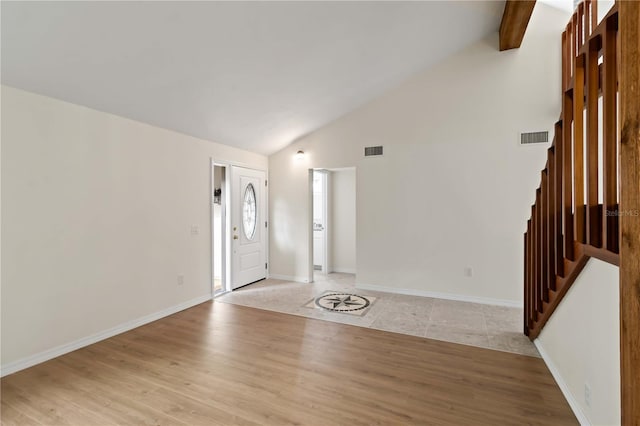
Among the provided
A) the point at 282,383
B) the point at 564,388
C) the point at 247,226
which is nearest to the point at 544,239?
the point at 564,388

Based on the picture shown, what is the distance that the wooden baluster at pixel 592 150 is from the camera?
4.99 ft

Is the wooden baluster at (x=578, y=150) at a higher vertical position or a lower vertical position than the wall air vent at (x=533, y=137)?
lower

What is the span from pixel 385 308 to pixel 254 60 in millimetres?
3454

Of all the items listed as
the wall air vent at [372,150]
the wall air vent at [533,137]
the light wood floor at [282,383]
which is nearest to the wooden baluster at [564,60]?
the wall air vent at [533,137]

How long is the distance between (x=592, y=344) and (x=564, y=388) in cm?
65

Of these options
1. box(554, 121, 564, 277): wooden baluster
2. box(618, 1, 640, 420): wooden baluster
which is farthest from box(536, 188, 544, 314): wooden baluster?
box(618, 1, 640, 420): wooden baluster

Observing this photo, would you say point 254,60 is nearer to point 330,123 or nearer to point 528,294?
point 330,123

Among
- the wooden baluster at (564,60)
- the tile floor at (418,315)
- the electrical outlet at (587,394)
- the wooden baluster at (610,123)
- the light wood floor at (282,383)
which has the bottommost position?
the light wood floor at (282,383)

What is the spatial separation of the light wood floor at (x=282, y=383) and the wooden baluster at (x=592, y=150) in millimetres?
1308

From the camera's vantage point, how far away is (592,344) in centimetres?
179

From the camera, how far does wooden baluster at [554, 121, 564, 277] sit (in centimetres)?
206

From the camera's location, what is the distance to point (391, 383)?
2.33 m

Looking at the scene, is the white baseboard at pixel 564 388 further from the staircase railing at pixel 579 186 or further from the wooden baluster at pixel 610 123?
the wooden baluster at pixel 610 123

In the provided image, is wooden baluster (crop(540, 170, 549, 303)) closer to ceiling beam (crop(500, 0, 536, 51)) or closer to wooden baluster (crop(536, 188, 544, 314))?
wooden baluster (crop(536, 188, 544, 314))
